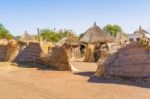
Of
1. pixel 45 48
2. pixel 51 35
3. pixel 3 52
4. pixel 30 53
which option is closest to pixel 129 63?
pixel 45 48

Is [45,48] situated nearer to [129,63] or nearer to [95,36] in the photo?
[129,63]

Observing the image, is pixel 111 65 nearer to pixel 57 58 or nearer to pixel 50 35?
pixel 57 58

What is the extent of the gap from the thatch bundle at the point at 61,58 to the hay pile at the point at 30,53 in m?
2.45

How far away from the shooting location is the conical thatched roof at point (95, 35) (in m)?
44.8

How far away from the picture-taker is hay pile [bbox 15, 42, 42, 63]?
2766 cm

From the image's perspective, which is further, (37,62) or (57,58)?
(37,62)

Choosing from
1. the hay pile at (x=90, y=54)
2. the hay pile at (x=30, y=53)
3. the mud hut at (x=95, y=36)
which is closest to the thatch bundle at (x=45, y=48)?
the hay pile at (x=30, y=53)

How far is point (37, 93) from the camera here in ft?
44.5

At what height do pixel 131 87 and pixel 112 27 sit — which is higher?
pixel 112 27

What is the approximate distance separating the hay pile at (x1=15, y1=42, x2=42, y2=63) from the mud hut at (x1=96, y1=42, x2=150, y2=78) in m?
8.91

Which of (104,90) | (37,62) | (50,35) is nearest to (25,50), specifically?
(37,62)

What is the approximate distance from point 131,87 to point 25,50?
51.6 ft

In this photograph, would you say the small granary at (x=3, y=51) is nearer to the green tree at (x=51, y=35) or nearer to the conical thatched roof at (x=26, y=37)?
the conical thatched roof at (x=26, y=37)

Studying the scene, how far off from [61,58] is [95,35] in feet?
71.8
